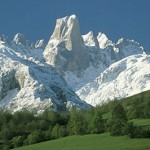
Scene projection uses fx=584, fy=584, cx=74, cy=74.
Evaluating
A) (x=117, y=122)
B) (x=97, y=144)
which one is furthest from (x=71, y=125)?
(x=97, y=144)

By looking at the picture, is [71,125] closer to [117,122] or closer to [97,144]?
[117,122]

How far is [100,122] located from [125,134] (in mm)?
17305

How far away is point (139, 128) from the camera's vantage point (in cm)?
10925

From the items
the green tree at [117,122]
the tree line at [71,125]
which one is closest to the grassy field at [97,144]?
the green tree at [117,122]

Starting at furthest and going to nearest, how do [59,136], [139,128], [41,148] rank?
[59,136] → [41,148] → [139,128]

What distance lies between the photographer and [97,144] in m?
105

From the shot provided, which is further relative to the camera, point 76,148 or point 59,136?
point 59,136

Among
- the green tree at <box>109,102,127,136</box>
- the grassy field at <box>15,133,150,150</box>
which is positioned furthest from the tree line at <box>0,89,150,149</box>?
the grassy field at <box>15,133,150,150</box>

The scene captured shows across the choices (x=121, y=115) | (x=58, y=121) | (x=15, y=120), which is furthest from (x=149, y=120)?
Result: (x=15, y=120)

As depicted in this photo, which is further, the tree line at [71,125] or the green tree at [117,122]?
the tree line at [71,125]

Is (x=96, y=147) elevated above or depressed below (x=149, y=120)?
below

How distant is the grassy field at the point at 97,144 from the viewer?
313 feet

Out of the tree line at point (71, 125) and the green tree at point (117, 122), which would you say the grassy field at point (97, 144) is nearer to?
the green tree at point (117, 122)

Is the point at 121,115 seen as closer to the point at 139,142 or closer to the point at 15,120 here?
the point at 139,142
